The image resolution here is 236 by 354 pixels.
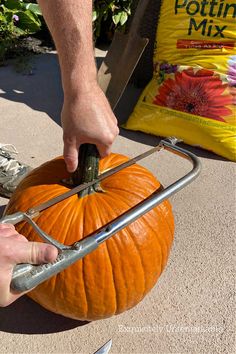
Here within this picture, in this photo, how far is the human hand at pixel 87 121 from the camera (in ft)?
3.56

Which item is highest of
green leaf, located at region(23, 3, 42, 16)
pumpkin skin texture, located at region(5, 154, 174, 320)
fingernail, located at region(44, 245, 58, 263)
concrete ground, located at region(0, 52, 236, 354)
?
fingernail, located at region(44, 245, 58, 263)

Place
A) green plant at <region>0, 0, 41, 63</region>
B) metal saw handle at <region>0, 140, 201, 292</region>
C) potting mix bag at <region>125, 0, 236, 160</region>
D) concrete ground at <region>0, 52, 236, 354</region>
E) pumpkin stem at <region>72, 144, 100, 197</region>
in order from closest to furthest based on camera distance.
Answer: metal saw handle at <region>0, 140, 201, 292</region>
pumpkin stem at <region>72, 144, 100, 197</region>
concrete ground at <region>0, 52, 236, 354</region>
potting mix bag at <region>125, 0, 236, 160</region>
green plant at <region>0, 0, 41, 63</region>

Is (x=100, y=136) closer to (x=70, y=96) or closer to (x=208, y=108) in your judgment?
(x=70, y=96)

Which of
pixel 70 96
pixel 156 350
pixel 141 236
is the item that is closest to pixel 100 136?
pixel 70 96

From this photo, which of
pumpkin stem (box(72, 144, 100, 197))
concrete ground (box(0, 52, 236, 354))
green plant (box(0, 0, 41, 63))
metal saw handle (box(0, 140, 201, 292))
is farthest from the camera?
green plant (box(0, 0, 41, 63))

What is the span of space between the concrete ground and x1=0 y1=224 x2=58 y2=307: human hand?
0.46 m

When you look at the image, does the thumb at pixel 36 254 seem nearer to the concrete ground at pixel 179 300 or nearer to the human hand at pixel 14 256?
the human hand at pixel 14 256

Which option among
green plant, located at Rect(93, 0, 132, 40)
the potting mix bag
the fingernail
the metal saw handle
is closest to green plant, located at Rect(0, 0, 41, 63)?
green plant, located at Rect(93, 0, 132, 40)

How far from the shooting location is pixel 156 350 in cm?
130

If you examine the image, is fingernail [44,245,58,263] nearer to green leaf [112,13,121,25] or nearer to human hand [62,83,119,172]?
human hand [62,83,119,172]

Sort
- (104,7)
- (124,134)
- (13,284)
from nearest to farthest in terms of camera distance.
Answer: (13,284) → (124,134) → (104,7)

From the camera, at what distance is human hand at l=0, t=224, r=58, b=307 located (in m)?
0.89

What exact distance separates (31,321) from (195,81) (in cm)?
150

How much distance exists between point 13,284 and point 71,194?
1.27ft
